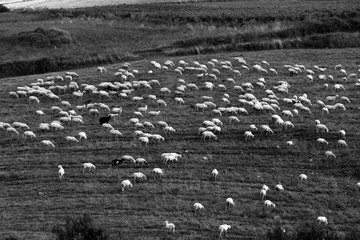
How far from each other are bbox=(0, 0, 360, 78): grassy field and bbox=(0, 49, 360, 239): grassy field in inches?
471

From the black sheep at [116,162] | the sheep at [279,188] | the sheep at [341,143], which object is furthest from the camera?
the sheep at [341,143]

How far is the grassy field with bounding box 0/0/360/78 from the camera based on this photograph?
1747 inches

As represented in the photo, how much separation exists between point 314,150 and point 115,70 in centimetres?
1702

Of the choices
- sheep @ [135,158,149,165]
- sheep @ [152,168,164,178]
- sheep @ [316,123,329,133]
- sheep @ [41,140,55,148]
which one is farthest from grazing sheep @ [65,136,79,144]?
sheep @ [316,123,329,133]

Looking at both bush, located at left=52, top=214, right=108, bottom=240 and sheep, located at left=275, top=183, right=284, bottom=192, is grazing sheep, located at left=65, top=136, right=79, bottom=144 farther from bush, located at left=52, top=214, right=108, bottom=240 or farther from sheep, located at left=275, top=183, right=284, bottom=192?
bush, located at left=52, top=214, right=108, bottom=240

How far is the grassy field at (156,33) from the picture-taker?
146ft

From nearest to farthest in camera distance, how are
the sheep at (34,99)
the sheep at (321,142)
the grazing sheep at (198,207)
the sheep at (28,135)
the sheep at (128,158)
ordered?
the grazing sheep at (198,207)
the sheep at (128,158)
the sheep at (321,142)
the sheep at (28,135)
the sheep at (34,99)

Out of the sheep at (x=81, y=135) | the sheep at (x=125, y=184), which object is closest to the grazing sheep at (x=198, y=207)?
the sheep at (x=125, y=184)

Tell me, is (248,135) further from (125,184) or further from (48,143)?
(48,143)

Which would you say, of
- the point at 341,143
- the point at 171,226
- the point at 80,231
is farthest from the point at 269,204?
the point at 80,231

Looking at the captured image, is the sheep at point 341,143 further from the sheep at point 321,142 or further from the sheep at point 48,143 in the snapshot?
the sheep at point 48,143

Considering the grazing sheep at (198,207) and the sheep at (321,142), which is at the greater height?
the grazing sheep at (198,207)

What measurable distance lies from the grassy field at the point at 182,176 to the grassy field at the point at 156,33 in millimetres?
11954

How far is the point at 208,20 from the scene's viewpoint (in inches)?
2304
